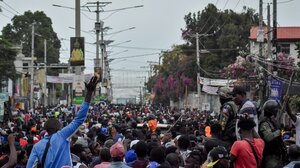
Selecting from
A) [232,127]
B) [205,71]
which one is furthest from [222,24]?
[232,127]

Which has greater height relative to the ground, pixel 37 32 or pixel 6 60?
pixel 37 32

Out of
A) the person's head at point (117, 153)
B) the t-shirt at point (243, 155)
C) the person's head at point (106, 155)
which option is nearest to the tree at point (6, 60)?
the person's head at point (106, 155)

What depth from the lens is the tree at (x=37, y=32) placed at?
98.0 metres

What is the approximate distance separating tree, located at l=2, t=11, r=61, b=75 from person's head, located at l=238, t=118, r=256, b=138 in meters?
86.6

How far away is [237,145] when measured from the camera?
31.4ft

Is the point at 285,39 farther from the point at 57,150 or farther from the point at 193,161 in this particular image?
the point at 57,150

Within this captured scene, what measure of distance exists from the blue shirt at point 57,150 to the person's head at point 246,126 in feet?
6.59

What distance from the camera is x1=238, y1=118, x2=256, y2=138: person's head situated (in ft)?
31.6

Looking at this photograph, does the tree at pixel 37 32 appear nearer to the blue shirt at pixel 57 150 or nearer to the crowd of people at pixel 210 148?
the crowd of people at pixel 210 148

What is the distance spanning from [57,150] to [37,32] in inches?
3725

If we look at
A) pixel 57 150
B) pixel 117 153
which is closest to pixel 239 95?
pixel 117 153

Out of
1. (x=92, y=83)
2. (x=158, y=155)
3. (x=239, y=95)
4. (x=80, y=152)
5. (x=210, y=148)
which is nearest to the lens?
(x=92, y=83)

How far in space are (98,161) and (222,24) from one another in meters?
66.3

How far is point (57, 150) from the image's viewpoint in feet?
30.2
